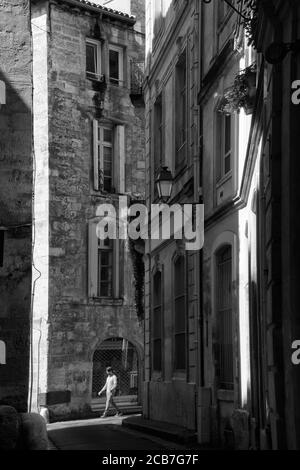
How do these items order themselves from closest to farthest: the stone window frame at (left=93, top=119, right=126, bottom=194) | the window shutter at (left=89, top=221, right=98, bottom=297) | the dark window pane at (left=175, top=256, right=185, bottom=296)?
1. the dark window pane at (left=175, top=256, right=185, bottom=296)
2. the window shutter at (left=89, top=221, right=98, bottom=297)
3. the stone window frame at (left=93, top=119, right=126, bottom=194)

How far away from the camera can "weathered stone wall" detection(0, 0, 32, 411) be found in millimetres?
7832

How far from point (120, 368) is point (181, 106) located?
413 inches

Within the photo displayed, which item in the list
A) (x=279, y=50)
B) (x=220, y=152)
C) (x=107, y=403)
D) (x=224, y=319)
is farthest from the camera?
(x=107, y=403)

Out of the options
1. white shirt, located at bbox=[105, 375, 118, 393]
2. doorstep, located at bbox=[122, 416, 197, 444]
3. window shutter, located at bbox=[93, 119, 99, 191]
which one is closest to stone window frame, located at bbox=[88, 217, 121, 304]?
window shutter, located at bbox=[93, 119, 99, 191]

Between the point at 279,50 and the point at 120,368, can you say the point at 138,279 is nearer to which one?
the point at 120,368

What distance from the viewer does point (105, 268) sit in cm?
2544

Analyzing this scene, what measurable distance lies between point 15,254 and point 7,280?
0.90 ft

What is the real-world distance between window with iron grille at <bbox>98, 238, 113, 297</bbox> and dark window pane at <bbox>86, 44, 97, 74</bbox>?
5.51m

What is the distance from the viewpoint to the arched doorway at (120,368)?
79.5ft

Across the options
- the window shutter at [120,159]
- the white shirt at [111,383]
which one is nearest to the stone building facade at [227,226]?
the white shirt at [111,383]

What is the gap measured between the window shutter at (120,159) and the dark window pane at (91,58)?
6.60ft

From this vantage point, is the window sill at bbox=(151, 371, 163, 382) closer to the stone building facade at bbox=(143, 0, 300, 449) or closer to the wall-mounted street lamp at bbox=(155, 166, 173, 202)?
the stone building facade at bbox=(143, 0, 300, 449)

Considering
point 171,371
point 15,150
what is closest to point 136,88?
point 171,371

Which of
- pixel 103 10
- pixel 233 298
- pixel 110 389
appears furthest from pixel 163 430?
pixel 103 10
